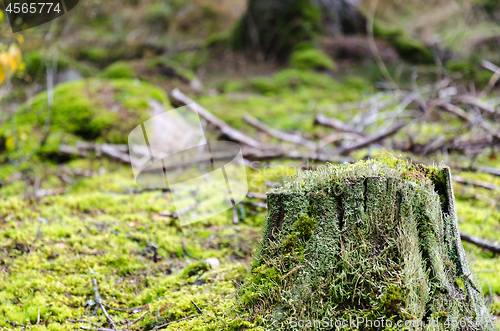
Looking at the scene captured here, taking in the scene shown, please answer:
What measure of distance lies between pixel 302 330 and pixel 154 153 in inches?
168

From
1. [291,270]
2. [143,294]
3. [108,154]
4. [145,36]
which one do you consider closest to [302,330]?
[291,270]

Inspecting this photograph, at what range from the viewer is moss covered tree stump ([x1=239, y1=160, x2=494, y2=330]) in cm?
155

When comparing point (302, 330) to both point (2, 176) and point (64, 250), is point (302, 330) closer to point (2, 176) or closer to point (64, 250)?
point (64, 250)

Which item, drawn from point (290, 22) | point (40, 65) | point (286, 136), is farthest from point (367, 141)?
point (40, 65)

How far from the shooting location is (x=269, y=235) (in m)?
1.78

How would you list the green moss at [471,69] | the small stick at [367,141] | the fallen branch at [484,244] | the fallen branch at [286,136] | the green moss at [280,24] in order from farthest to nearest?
1. the green moss at [280,24]
2. the green moss at [471,69]
3. the fallen branch at [286,136]
4. the small stick at [367,141]
5. the fallen branch at [484,244]

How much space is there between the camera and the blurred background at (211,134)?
7.70ft

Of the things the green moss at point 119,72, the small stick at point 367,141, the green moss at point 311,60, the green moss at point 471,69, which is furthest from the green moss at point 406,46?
the green moss at point 119,72

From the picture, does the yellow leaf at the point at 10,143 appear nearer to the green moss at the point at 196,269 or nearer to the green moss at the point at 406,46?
the green moss at the point at 196,269

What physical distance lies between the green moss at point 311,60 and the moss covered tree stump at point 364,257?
9.19 metres

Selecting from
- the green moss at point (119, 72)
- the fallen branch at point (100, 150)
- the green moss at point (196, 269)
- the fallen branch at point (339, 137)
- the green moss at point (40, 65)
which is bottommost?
the fallen branch at point (339, 137)

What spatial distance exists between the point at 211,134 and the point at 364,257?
15.5ft

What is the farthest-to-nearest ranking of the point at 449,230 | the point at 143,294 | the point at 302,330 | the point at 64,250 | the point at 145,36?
the point at 145,36 < the point at 64,250 < the point at 143,294 < the point at 449,230 < the point at 302,330

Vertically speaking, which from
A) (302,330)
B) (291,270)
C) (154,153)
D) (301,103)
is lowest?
(301,103)
